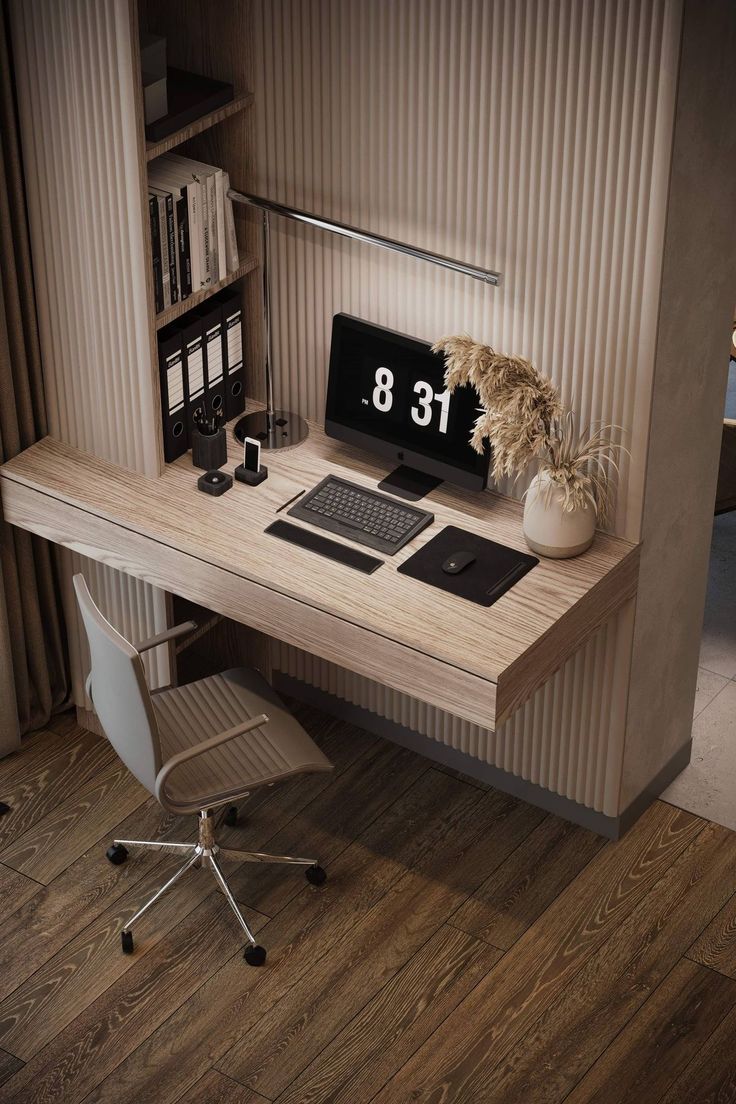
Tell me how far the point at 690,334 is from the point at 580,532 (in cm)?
51

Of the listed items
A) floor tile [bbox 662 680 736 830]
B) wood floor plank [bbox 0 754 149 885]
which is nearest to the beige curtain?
wood floor plank [bbox 0 754 149 885]

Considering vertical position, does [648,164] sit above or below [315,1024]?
above

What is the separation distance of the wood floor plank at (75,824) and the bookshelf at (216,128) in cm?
43

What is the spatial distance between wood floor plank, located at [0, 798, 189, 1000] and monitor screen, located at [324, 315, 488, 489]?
3.85 ft

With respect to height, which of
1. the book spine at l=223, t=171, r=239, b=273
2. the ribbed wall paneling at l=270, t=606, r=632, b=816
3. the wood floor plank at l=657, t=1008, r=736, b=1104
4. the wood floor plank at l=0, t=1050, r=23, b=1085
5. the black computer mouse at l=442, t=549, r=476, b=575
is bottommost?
the wood floor plank at l=657, t=1008, r=736, b=1104

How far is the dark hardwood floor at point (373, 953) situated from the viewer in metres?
3.37

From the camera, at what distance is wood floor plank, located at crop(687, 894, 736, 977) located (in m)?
3.63

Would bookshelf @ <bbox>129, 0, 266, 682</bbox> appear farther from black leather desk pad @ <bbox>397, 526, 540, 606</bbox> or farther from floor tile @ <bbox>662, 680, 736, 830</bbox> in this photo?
floor tile @ <bbox>662, 680, 736, 830</bbox>

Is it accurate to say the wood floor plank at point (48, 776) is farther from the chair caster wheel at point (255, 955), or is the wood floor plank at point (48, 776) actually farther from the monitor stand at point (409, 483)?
the monitor stand at point (409, 483)

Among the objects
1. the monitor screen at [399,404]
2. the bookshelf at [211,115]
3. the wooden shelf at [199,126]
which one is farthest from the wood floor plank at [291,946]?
the wooden shelf at [199,126]

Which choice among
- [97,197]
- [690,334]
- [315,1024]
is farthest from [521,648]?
[97,197]

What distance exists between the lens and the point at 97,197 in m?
3.47

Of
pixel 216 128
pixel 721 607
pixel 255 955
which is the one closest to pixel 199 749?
pixel 255 955

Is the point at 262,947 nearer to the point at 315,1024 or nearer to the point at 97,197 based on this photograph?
the point at 315,1024
